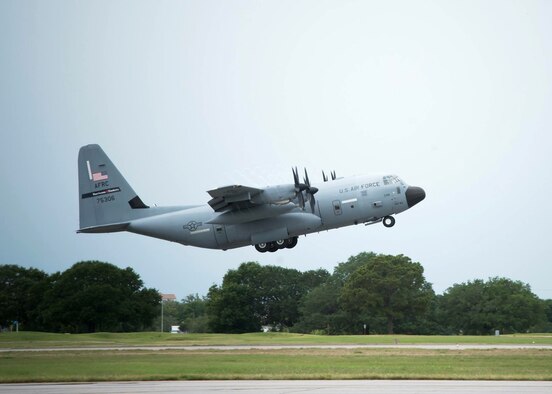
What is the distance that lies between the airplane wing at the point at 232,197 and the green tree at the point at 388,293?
5743 cm

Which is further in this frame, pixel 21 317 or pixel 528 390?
pixel 21 317

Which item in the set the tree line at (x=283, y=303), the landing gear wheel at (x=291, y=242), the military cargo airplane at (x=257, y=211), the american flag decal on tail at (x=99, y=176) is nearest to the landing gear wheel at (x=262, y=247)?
the military cargo airplane at (x=257, y=211)

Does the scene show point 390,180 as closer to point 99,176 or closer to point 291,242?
point 291,242

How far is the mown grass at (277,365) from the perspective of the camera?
3709cm

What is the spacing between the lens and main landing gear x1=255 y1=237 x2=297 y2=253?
59562 millimetres

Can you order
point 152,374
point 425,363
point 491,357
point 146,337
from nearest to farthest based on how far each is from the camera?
point 152,374
point 425,363
point 491,357
point 146,337

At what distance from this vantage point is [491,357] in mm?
47844

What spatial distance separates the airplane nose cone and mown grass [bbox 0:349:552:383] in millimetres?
10056

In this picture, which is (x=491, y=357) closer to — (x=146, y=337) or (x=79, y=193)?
(x=79, y=193)

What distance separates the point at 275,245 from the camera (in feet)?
196

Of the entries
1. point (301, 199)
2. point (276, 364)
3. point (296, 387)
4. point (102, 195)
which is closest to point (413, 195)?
point (301, 199)

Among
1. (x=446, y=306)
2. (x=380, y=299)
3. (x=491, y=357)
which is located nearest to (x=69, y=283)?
(x=380, y=299)

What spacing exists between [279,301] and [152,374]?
86490 millimetres

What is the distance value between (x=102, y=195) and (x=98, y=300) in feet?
150
